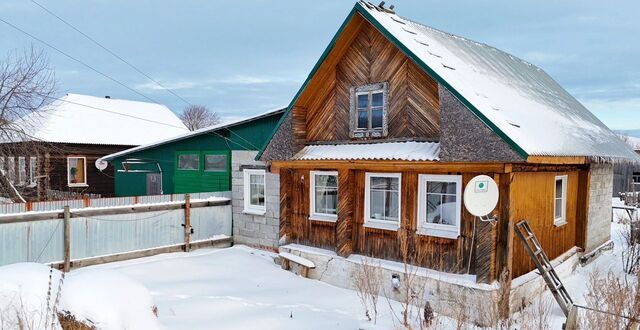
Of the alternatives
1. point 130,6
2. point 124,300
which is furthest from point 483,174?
point 130,6

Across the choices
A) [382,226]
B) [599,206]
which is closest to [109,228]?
[382,226]

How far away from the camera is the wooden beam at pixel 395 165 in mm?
7457

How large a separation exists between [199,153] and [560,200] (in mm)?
11013

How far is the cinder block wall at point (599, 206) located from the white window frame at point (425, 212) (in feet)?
16.7

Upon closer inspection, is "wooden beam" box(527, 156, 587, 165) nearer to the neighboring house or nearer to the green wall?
the green wall

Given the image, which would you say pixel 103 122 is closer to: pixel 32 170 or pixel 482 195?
pixel 32 170

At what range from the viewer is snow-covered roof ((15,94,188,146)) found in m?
22.8

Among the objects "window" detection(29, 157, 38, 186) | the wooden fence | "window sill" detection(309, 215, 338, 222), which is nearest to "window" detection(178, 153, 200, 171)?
the wooden fence

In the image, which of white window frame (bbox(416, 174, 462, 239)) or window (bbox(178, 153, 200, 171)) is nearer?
white window frame (bbox(416, 174, 462, 239))

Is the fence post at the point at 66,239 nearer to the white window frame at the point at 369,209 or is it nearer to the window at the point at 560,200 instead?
the white window frame at the point at 369,209

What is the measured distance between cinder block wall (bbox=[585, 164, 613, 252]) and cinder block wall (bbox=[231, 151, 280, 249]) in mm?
8256

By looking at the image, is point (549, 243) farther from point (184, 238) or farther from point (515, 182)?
point (184, 238)

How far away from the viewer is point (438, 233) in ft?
27.1

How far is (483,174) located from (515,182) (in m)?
0.55
